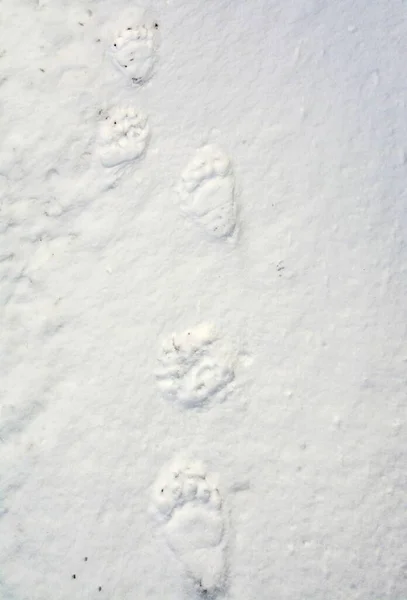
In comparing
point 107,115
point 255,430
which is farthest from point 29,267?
point 255,430

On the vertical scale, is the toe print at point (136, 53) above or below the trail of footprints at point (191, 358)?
above

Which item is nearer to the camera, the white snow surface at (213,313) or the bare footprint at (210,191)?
the white snow surface at (213,313)

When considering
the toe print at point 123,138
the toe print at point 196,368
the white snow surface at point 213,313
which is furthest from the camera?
the toe print at point 123,138

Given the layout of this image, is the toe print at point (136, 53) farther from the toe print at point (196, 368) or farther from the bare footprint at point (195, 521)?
the bare footprint at point (195, 521)

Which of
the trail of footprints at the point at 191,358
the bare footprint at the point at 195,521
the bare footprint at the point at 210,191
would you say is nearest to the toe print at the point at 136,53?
the trail of footprints at the point at 191,358

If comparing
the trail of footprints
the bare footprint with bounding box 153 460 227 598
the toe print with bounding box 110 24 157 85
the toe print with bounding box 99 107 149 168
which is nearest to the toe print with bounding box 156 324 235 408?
the trail of footprints

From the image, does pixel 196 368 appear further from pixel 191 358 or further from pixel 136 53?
pixel 136 53
